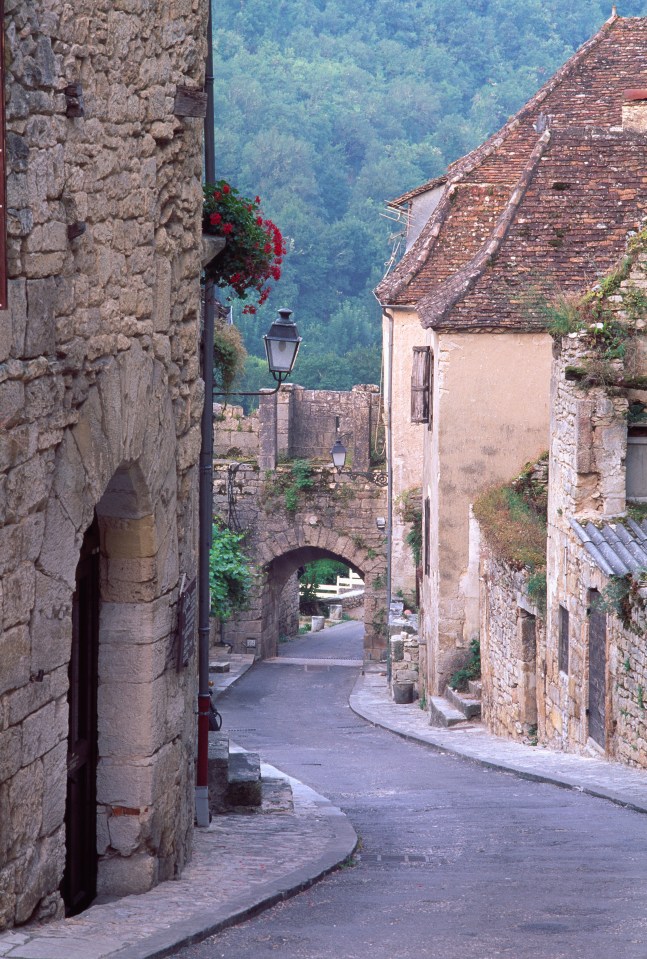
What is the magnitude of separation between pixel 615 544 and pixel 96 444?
24.7ft

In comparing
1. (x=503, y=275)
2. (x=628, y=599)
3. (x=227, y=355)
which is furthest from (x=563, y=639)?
(x=503, y=275)

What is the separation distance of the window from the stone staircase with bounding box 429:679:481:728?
5.18 metres

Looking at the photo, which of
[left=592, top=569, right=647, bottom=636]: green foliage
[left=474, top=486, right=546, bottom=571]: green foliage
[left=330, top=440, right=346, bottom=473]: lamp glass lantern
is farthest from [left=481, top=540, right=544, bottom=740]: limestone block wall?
[left=330, top=440, right=346, bottom=473]: lamp glass lantern

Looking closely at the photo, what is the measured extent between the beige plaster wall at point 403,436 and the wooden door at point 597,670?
9689 mm

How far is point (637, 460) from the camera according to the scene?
12.9 meters

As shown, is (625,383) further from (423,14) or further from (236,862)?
(423,14)

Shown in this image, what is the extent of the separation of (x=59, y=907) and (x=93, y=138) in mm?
2932

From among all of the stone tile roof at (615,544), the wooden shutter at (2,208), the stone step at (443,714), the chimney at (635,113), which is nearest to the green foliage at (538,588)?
the stone tile roof at (615,544)

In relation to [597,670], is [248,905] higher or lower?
lower

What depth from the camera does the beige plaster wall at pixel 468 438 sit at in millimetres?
17766

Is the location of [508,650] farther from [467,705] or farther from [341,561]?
[341,561]

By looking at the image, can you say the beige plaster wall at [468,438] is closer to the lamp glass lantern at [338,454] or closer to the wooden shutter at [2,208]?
the lamp glass lantern at [338,454]

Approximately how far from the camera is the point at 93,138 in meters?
5.36

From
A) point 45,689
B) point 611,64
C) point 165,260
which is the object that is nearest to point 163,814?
point 45,689
